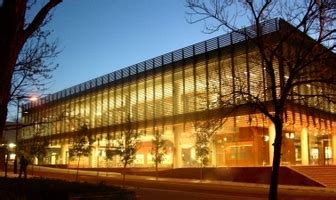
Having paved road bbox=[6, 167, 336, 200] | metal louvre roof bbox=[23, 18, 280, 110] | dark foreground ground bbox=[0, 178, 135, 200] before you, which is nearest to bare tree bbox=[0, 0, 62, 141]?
dark foreground ground bbox=[0, 178, 135, 200]

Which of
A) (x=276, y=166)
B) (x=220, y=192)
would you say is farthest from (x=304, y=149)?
(x=276, y=166)

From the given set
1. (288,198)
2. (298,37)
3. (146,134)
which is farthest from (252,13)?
(146,134)

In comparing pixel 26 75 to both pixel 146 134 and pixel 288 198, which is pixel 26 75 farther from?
pixel 146 134

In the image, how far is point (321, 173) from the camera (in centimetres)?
4041

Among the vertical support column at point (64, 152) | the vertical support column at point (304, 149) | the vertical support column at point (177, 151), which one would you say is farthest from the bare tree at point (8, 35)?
the vertical support column at point (64, 152)

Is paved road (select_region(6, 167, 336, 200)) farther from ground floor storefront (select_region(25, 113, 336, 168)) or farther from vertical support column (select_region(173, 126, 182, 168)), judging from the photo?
vertical support column (select_region(173, 126, 182, 168))

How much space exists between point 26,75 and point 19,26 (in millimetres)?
9254

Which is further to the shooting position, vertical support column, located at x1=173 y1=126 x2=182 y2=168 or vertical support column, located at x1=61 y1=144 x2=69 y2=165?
vertical support column, located at x1=61 y1=144 x2=69 y2=165

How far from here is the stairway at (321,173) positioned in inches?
1545

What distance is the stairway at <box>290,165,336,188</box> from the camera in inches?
1545

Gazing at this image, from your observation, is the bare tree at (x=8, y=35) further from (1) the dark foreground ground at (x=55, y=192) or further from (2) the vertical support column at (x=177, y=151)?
(2) the vertical support column at (x=177, y=151)

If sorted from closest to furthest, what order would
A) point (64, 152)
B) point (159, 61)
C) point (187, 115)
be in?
point (187, 115)
point (159, 61)
point (64, 152)

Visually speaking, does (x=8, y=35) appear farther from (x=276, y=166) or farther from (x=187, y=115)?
(x=187, y=115)

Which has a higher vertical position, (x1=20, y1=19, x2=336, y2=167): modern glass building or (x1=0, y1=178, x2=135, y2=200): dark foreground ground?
(x1=20, y1=19, x2=336, y2=167): modern glass building
